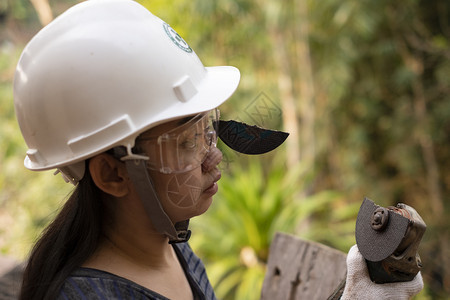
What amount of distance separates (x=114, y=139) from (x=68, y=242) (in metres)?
0.29

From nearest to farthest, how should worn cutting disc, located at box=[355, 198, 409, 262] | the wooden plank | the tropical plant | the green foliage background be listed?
1. worn cutting disc, located at box=[355, 198, 409, 262]
2. the wooden plank
3. the tropical plant
4. the green foliage background

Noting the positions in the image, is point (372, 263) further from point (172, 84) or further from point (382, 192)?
point (382, 192)

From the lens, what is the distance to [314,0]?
4.74m

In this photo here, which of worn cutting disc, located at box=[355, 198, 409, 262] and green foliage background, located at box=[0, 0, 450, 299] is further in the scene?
green foliage background, located at box=[0, 0, 450, 299]

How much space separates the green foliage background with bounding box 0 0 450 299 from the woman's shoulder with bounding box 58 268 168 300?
2.45 m

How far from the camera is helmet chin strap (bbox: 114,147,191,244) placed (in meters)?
0.98

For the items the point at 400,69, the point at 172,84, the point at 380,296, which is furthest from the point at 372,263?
the point at 400,69

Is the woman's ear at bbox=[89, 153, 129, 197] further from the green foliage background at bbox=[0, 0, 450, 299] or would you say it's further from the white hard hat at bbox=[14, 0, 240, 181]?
the green foliage background at bbox=[0, 0, 450, 299]

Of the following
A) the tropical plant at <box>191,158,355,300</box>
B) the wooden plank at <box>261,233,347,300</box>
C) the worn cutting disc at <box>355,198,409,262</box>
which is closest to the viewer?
the worn cutting disc at <box>355,198,409,262</box>

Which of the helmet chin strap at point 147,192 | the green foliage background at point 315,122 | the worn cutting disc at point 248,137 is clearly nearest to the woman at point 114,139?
the helmet chin strap at point 147,192

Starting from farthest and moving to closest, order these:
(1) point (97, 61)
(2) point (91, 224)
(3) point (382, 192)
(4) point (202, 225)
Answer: (3) point (382, 192) → (4) point (202, 225) → (2) point (91, 224) → (1) point (97, 61)

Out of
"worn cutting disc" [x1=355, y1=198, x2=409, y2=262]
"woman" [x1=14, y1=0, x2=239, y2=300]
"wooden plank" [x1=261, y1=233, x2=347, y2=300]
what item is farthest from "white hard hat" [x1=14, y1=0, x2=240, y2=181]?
"wooden plank" [x1=261, y1=233, x2=347, y2=300]

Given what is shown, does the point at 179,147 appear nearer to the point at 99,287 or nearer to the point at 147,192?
the point at 147,192

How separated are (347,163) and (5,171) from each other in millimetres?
3439
